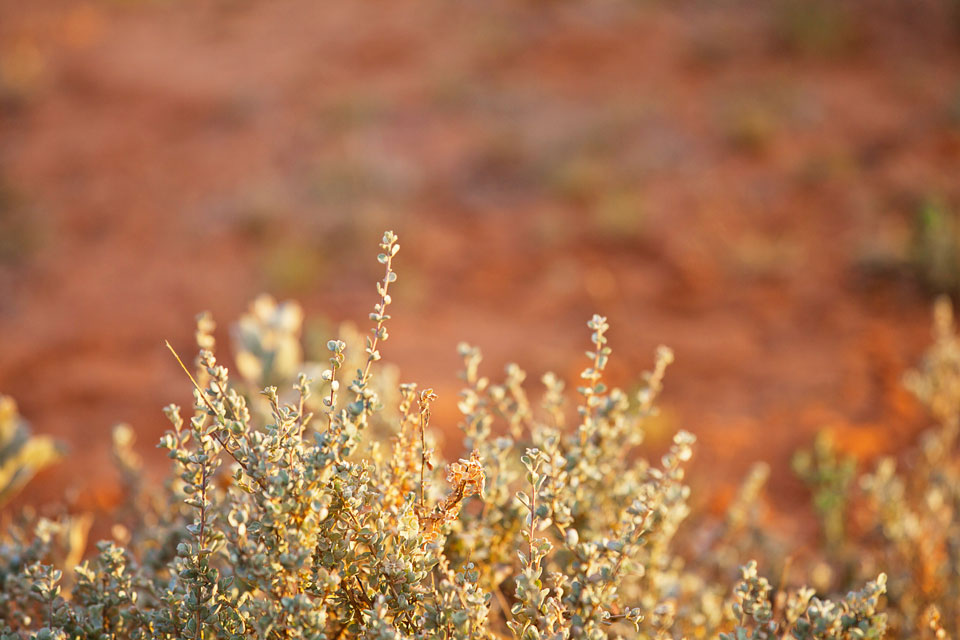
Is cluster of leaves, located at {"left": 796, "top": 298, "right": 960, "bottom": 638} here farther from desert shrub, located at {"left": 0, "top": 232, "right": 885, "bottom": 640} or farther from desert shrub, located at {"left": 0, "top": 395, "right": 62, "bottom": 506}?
desert shrub, located at {"left": 0, "top": 395, "right": 62, "bottom": 506}

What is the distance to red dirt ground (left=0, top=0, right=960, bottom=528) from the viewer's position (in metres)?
4.40

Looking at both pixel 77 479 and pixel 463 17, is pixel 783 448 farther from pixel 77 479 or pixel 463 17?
pixel 463 17

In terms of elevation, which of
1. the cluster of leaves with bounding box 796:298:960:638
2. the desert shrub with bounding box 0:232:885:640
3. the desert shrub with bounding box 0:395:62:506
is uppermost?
the cluster of leaves with bounding box 796:298:960:638

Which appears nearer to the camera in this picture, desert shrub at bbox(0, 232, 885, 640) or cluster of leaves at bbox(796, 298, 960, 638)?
desert shrub at bbox(0, 232, 885, 640)

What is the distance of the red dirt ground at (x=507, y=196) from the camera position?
4402 mm

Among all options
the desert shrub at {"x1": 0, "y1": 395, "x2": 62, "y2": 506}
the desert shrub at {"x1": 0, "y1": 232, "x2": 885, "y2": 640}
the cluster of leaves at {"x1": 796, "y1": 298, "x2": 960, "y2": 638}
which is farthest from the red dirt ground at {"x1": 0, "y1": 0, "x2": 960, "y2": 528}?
the desert shrub at {"x1": 0, "y1": 232, "x2": 885, "y2": 640}

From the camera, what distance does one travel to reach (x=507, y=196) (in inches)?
261

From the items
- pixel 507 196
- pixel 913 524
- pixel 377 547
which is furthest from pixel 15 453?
pixel 507 196

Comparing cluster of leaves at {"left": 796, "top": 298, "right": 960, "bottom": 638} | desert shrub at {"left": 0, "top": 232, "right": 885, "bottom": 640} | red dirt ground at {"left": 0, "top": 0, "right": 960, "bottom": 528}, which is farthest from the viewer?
red dirt ground at {"left": 0, "top": 0, "right": 960, "bottom": 528}

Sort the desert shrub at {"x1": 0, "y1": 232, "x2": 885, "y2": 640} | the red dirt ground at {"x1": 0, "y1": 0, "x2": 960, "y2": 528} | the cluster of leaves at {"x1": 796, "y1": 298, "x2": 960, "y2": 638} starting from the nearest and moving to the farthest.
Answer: the desert shrub at {"x1": 0, "y1": 232, "x2": 885, "y2": 640} → the cluster of leaves at {"x1": 796, "y1": 298, "x2": 960, "y2": 638} → the red dirt ground at {"x1": 0, "y1": 0, "x2": 960, "y2": 528}

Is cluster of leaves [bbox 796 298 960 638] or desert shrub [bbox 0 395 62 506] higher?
cluster of leaves [bbox 796 298 960 638]

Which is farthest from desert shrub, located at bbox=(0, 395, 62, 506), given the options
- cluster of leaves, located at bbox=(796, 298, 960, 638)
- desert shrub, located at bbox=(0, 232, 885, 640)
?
cluster of leaves, located at bbox=(796, 298, 960, 638)

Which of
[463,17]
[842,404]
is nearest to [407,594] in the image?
[842,404]

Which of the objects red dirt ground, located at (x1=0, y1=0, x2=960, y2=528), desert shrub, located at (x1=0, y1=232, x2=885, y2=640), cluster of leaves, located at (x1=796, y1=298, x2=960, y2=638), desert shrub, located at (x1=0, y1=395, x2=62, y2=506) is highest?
red dirt ground, located at (x1=0, y1=0, x2=960, y2=528)
